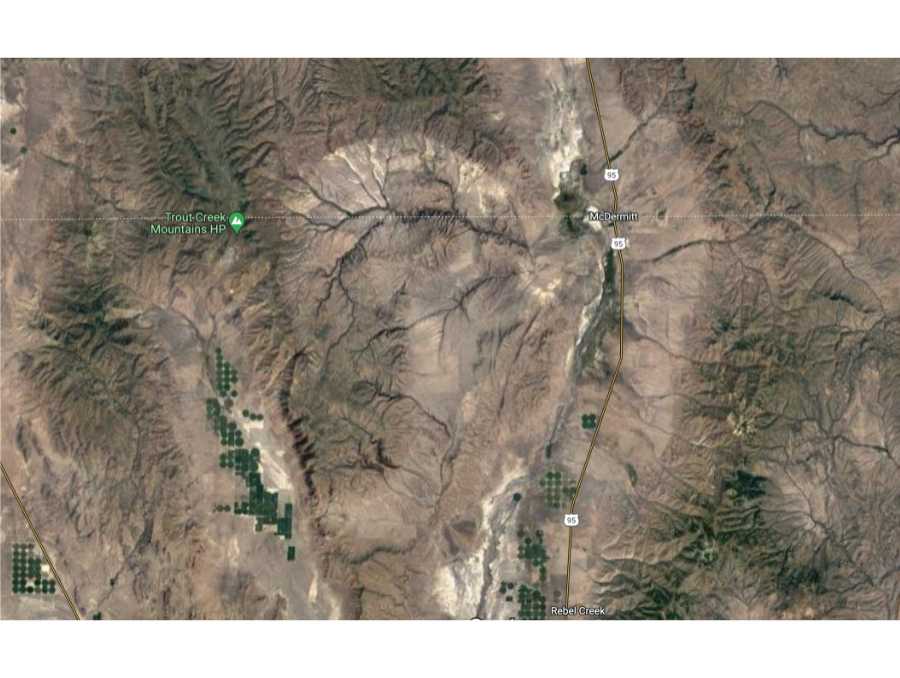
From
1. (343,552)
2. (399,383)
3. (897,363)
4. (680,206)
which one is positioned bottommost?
(343,552)

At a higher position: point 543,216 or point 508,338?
point 543,216

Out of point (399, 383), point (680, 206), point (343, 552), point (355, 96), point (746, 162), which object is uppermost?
point (355, 96)

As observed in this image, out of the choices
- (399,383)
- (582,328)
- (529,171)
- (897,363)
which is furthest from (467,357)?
(897,363)

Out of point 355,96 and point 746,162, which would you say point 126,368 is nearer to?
point 355,96

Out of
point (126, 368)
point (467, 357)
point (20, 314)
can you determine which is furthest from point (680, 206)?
point (20, 314)

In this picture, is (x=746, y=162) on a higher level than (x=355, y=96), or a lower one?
lower

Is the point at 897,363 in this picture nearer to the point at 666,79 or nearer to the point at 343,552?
the point at 666,79
